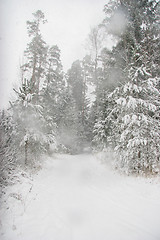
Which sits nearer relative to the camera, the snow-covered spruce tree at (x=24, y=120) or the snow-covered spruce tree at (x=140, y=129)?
the snow-covered spruce tree at (x=140, y=129)

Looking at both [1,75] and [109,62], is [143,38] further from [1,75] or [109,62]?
[1,75]

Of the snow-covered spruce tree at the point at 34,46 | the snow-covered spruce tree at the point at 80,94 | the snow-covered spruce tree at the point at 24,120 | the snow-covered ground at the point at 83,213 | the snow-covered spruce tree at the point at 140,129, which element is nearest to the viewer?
the snow-covered ground at the point at 83,213

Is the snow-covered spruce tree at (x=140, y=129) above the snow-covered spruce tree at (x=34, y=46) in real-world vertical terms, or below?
below

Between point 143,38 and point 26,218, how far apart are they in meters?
10.5

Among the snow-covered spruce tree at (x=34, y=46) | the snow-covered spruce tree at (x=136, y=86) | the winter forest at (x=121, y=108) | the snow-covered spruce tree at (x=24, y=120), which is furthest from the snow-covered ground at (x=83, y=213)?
the snow-covered spruce tree at (x=34, y=46)

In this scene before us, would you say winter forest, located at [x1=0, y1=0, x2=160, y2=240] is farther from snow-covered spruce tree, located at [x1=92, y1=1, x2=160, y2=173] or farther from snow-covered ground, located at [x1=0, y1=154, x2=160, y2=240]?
snow-covered ground, located at [x1=0, y1=154, x2=160, y2=240]

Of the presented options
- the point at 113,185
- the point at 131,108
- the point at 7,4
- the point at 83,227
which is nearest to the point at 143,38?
the point at 131,108

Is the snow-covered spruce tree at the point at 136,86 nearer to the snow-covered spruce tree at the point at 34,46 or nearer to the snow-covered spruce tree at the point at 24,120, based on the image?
the snow-covered spruce tree at the point at 24,120

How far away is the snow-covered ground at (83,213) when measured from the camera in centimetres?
292

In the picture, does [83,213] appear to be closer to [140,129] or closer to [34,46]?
[140,129]

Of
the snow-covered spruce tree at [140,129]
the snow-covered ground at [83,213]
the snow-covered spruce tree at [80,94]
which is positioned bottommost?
the snow-covered ground at [83,213]

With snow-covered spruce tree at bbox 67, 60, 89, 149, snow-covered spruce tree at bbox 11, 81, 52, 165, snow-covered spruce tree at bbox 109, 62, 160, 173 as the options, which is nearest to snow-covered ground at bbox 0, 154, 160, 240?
snow-covered spruce tree at bbox 109, 62, 160, 173

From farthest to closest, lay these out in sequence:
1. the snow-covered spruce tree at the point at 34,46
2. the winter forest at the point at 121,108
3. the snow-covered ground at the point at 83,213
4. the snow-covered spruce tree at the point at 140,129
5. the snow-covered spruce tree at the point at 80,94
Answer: the snow-covered spruce tree at the point at 80,94 → the snow-covered spruce tree at the point at 34,46 → the snow-covered spruce tree at the point at 140,129 → the winter forest at the point at 121,108 → the snow-covered ground at the point at 83,213

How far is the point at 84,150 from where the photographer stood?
22078 millimetres
